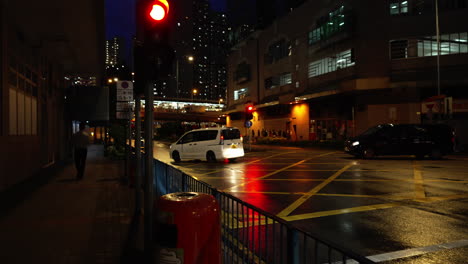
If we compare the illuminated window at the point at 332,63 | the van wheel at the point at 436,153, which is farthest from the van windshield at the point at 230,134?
the illuminated window at the point at 332,63

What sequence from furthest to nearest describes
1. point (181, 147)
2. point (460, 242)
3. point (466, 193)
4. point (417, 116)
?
point (417, 116), point (181, 147), point (466, 193), point (460, 242)

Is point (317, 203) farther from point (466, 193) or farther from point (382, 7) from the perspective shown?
point (382, 7)

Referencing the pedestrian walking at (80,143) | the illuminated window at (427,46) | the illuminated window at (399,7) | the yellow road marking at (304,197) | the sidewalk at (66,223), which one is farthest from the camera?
the illuminated window at (399,7)

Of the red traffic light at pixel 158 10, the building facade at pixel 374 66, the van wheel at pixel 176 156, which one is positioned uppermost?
the building facade at pixel 374 66

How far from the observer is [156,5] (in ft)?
13.8

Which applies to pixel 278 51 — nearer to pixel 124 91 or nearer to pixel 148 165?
pixel 124 91

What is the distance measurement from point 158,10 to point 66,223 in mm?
4384

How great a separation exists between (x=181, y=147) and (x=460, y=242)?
613 inches

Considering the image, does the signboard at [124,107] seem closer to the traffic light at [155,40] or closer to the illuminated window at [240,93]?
the traffic light at [155,40]

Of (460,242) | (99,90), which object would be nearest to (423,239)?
(460,242)

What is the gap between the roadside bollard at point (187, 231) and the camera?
10.5ft

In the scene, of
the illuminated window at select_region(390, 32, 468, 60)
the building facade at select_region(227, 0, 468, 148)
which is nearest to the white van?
the building facade at select_region(227, 0, 468, 148)

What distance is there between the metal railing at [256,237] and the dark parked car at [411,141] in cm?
1387

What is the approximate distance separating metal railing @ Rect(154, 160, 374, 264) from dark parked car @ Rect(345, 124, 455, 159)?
1387 cm
